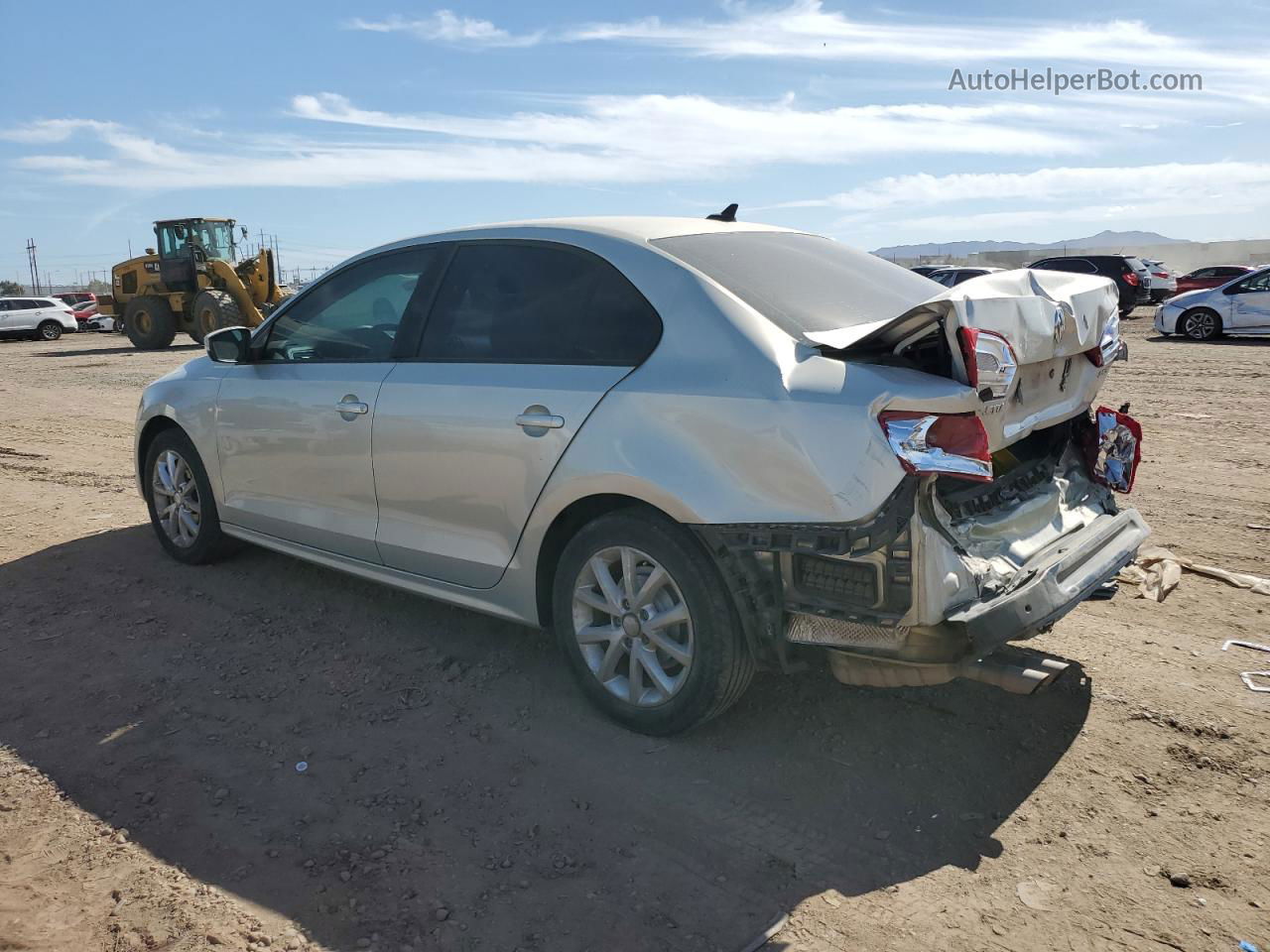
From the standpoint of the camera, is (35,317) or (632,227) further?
(35,317)

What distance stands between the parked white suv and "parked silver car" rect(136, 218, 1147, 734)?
115 ft

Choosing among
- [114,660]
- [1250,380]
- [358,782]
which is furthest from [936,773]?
[1250,380]

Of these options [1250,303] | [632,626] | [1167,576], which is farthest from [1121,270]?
[632,626]

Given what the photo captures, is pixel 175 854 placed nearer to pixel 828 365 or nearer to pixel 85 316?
pixel 828 365

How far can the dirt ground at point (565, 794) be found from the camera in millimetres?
2652

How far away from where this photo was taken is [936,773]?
330 cm

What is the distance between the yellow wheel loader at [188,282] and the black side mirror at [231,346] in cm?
2085

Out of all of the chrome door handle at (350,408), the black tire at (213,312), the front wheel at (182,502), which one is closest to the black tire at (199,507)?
the front wheel at (182,502)

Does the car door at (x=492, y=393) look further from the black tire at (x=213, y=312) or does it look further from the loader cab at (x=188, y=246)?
the loader cab at (x=188, y=246)

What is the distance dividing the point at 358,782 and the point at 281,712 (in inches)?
26.7

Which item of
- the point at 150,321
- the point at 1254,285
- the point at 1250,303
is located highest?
the point at 150,321

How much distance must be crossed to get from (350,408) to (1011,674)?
9.16 ft

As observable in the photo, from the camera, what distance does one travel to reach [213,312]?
24.0 metres

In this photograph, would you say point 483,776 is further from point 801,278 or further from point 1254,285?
point 1254,285
